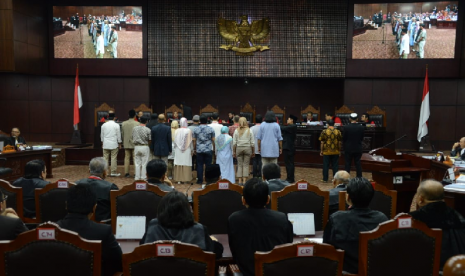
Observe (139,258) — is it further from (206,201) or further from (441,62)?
(441,62)

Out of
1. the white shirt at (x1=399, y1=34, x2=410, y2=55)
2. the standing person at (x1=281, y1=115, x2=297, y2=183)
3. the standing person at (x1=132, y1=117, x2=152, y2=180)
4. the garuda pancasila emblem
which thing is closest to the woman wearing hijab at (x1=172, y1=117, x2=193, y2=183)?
the standing person at (x1=132, y1=117, x2=152, y2=180)

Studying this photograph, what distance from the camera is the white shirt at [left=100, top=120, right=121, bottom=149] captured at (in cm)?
968

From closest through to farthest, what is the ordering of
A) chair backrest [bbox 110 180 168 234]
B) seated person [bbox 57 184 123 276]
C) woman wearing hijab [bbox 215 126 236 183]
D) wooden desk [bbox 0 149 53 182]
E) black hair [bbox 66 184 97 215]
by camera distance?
seated person [bbox 57 184 123 276] → black hair [bbox 66 184 97 215] → chair backrest [bbox 110 180 168 234] → woman wearing hijab [bbox 215 126 236 183] → wooden desk [bbox 0 149 53 182]

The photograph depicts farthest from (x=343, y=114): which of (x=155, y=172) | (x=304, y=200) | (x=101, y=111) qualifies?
(x=155, y=172)

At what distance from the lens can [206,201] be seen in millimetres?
3918

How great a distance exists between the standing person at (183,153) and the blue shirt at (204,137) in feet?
0.74

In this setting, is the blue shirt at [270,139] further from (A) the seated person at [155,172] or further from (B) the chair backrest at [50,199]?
(B) the chair backrest at [50,199]

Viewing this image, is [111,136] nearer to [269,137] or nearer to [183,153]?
[183,153]

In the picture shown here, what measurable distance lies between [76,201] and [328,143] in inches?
274

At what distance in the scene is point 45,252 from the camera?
2.25 meters

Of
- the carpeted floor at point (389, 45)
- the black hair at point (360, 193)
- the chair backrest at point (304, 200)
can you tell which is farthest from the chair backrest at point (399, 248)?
the carpeted floor at point (389, 45)

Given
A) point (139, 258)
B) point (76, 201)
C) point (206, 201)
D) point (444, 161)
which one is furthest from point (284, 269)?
point (444, 161)

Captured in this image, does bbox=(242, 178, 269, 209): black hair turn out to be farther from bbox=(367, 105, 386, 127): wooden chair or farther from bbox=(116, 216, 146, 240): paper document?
bbox=(367, 105, 386, 127): wooden chair

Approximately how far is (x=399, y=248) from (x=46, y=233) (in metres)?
2.01
